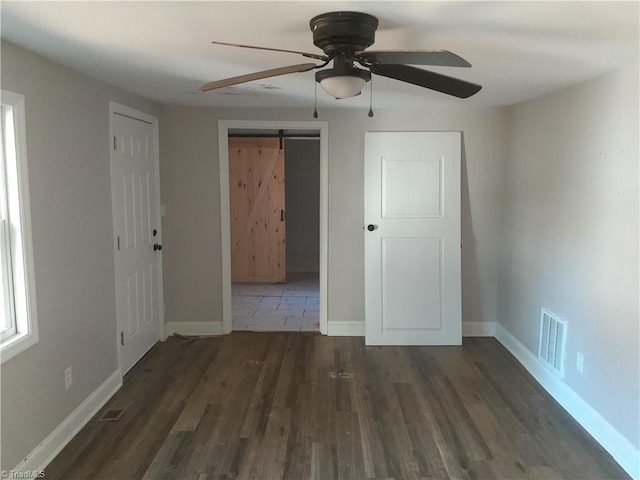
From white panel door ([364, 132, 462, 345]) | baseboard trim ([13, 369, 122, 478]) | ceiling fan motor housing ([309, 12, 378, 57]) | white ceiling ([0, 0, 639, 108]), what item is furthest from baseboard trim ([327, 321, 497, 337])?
ceiling fan motor housing ([309, 12, 378, 57])

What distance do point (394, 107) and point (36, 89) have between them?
9.18ft

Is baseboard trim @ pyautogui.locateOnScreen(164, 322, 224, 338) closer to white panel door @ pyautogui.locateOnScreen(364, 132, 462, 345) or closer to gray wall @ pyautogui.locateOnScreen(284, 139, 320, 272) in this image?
white panel door @ pyautogui.locateOnScreen(364, 132, 462, 345)

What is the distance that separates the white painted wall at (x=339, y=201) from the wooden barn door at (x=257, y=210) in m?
2.20

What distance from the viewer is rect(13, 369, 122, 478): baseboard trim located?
2447 mm

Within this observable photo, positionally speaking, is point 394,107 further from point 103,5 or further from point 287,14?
point 103,5

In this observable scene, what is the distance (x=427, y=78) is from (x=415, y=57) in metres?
0.27

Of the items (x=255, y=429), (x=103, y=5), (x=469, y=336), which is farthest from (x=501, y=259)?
(x=103, y=5)

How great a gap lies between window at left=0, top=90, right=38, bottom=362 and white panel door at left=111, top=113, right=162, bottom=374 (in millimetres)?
1024

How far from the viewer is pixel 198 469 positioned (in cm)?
254

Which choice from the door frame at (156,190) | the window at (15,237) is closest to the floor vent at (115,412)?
the door frame at (156,190)

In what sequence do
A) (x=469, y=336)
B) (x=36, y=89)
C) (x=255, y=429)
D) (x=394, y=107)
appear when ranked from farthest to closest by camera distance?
(x=469, y=336), (x=394, y=107), (x=255, y=429), (x=36, y=89)

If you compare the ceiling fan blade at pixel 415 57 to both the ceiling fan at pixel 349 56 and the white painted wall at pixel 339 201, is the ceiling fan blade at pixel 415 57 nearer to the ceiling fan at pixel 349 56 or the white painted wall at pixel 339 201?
the ceiling fan at pixel 349 56

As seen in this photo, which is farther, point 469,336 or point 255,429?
point 469,336

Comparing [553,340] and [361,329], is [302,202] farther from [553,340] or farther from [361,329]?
[553,340]
